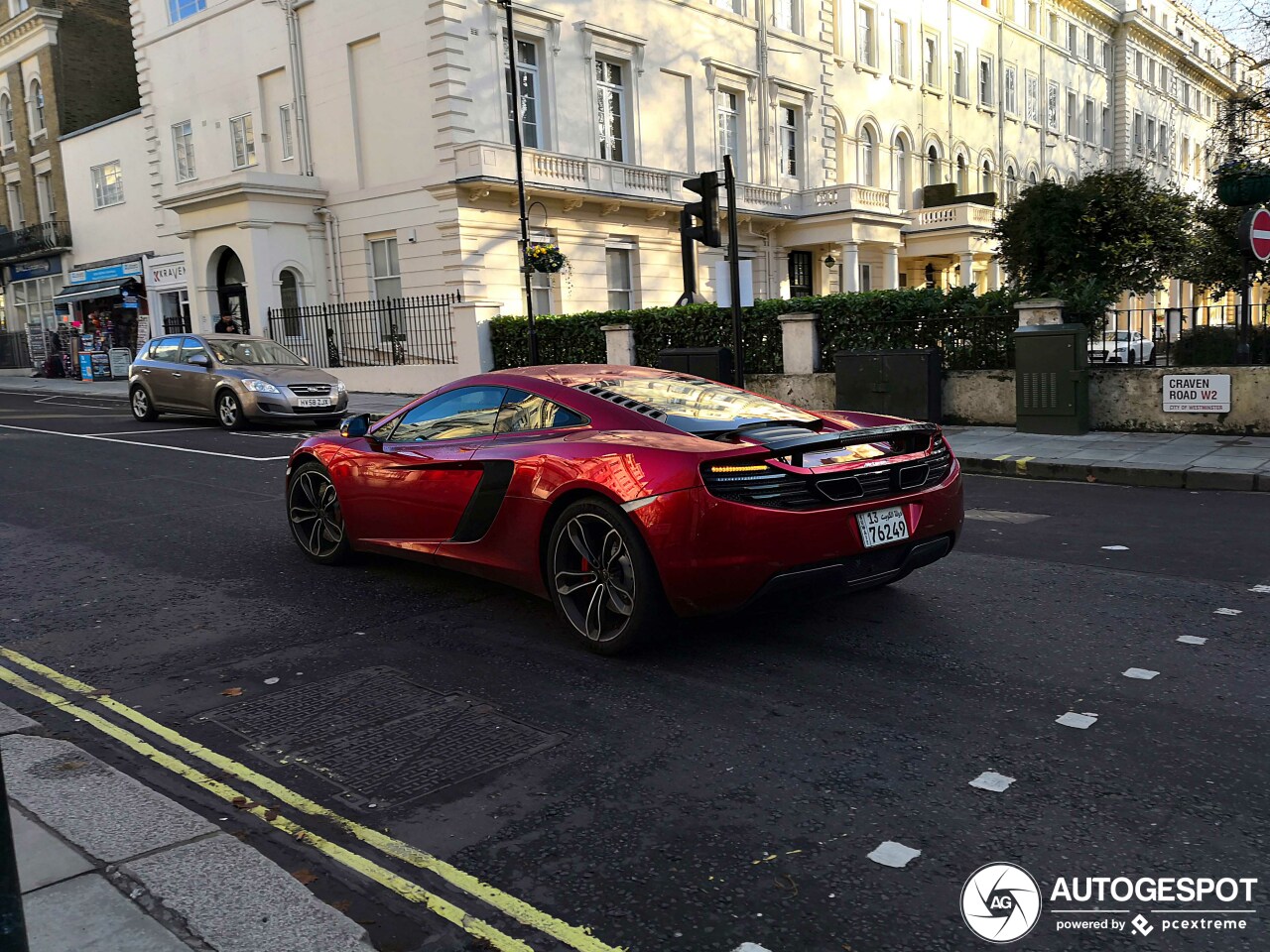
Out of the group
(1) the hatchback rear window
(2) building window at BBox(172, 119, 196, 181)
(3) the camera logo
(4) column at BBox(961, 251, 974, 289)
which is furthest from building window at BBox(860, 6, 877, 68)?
(3) the camera logo

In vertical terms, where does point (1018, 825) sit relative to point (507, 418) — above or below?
below

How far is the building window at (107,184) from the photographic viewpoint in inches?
1366

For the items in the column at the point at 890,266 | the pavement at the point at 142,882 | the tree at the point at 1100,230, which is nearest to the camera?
the pavement at the point at 142,882

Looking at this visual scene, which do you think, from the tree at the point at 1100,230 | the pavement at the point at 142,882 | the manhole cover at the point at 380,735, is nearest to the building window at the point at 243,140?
the tree at the point at 1100,230

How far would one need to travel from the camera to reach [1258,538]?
730 cm

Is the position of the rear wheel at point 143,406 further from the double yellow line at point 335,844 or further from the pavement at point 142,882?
the pavement at point 142,882

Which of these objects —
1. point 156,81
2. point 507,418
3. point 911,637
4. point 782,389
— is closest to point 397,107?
point 156,81

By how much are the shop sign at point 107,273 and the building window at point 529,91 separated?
15.0 metres

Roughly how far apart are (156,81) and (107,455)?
77.5ft

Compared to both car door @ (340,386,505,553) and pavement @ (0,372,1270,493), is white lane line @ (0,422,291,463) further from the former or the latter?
pavement @ (0,372,1270,493)

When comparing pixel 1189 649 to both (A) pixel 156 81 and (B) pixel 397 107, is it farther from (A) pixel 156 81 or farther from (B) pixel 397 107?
(A) pixel 156 81

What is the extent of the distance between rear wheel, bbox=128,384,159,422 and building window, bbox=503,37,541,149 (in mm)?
11912

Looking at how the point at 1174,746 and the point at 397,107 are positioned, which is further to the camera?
the point at 397,107

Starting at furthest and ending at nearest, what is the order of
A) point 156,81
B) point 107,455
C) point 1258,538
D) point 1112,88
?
1. point 1112,88
2. point 156,81
3. point 107,455
4. point 1258,538
